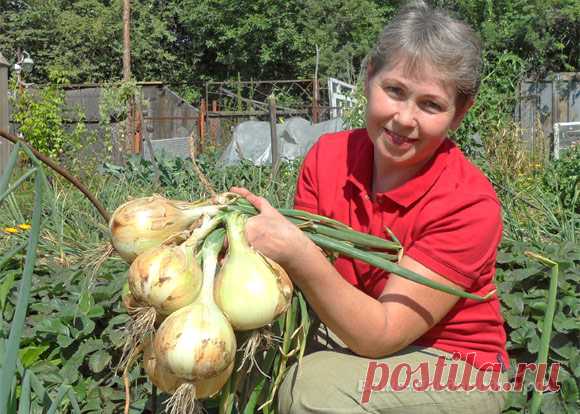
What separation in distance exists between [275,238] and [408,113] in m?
0.46

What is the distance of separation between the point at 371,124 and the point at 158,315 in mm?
699

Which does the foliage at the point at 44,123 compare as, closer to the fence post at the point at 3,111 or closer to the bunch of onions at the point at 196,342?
the fence post at the point at 3,111

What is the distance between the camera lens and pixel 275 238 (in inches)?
54.1

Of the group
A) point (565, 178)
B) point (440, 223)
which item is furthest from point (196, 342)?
point (565, 178)

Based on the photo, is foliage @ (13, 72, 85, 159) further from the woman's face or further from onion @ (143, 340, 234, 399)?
onion @ (143, 340, 234, 399)

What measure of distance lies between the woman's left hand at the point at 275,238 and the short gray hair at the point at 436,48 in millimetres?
499

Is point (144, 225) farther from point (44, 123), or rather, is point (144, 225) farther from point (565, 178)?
point (44, 123)

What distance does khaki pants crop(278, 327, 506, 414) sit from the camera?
61.2 inches

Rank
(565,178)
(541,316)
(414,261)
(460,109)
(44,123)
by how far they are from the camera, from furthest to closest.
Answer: (44,123) < (565,178) < (541,316) < (460,109) < (414,261)

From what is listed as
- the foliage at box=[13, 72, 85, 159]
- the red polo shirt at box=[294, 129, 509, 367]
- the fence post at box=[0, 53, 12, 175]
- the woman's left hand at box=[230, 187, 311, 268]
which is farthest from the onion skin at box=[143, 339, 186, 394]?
the foliage at box=[13, 72, 85, 159]

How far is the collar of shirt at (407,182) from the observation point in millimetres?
1706

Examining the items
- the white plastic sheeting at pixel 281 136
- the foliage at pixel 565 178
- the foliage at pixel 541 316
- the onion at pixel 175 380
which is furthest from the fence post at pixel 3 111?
the onion at pixel 175 380

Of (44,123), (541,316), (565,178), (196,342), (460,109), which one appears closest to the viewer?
(196,342)

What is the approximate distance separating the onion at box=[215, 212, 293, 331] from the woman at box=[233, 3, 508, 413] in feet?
0.38
